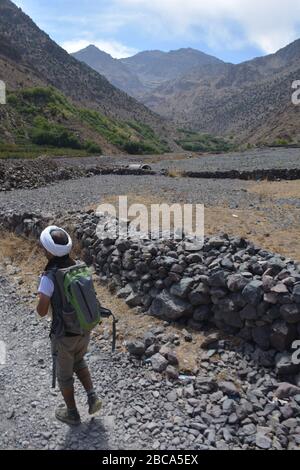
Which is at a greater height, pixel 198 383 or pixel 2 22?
pixel 2 22

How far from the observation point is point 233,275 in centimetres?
682

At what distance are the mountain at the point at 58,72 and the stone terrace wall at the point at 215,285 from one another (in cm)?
8818

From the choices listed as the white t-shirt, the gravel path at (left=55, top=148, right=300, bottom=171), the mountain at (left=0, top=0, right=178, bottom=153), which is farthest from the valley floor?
the mountain at (left=0, top=0, right=178, bottom=153)

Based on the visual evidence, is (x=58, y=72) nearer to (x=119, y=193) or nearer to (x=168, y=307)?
(x=119, y=193)

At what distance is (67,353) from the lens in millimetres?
5031

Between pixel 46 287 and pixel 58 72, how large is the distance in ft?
394

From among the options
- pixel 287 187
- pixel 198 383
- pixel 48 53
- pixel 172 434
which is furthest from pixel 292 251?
pixel 48 53

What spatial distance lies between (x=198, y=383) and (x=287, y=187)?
580 inches

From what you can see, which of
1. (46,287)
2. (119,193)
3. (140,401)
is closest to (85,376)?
(140,401)

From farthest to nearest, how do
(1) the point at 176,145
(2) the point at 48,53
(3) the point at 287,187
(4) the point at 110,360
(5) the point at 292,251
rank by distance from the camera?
(2) the point at 48,53 < (1) the point at 176,145 < (3) the point at 287,187 < (5) the point at 292,251 < (4) the point at 110,360

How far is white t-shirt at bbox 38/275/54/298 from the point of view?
4.77 meters

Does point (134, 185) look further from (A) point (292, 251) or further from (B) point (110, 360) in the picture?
(B) point (110, 360)

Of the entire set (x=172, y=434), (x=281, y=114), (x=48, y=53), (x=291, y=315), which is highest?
(x=48, y=53)

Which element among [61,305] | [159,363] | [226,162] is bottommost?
[159,363]
